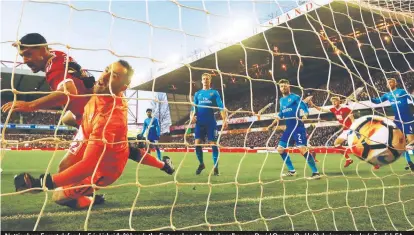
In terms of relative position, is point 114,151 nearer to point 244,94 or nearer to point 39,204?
point 39,204

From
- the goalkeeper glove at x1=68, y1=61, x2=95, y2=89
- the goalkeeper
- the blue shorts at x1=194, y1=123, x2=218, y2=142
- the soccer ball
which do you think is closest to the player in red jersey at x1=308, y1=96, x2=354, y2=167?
the soccer ball

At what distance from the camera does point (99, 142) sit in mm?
1896

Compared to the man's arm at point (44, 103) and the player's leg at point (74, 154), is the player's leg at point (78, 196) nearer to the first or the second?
the player's leg at point (74, 154)

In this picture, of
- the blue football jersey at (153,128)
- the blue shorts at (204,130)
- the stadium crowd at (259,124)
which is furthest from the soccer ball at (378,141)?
the stadium crowd at (259,124)

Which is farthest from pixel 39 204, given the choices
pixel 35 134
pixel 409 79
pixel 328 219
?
pixel 35 134

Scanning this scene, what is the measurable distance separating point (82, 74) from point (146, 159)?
3.63ft

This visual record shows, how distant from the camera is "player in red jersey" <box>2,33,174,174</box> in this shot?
1696 mm

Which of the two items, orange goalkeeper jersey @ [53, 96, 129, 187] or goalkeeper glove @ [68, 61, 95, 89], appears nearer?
orange goalkeeper jersey @ [53, 96, 129, 187]

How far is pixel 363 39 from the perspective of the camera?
14875 millimetres

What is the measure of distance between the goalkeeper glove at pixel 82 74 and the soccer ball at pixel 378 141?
216 centimetres

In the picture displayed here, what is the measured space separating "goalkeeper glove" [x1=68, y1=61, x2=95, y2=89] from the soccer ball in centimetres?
216

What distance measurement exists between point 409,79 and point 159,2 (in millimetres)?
14203

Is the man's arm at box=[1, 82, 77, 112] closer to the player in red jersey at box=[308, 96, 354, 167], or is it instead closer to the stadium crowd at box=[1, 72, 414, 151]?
the player in red jersey at box=[308, 96, 354, 167]

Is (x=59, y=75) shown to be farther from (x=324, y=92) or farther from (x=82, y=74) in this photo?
(x=324, y=92)
